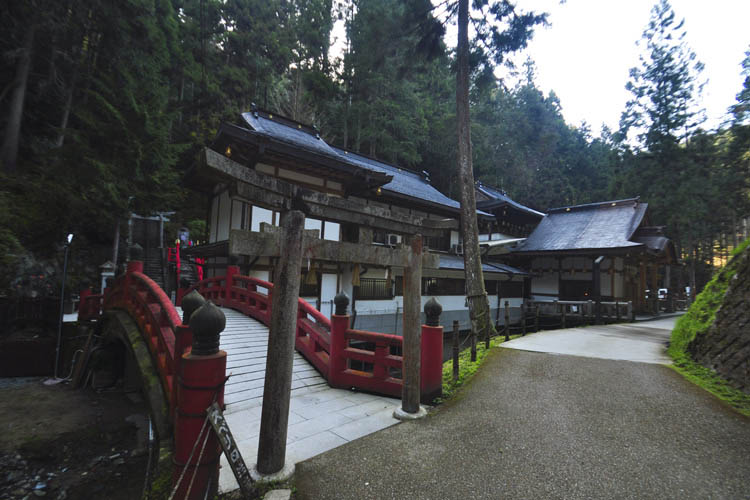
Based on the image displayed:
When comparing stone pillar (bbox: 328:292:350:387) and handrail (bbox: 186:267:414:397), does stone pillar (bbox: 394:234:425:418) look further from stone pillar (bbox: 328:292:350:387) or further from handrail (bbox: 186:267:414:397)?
stone pillar (bbox: 328:292:350:387)

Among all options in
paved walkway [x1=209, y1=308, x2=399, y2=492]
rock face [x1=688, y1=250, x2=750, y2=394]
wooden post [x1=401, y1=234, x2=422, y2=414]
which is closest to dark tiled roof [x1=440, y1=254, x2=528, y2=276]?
rock face [x1=688, y1=250, x2=750, y2=394]

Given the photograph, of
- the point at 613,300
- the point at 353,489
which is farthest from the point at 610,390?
the point at 613,300

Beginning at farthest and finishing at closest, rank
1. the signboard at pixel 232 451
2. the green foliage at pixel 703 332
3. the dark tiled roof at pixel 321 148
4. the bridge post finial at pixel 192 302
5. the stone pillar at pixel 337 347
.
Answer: the dark tiled roof at pixel 321 148 < the stone pillar at pixel 337 347 < the green foliage at pixel 703 332 < the bridge post finial at pixel 192 302 < the signboard at pixel 232 451

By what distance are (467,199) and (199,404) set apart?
32.0ft

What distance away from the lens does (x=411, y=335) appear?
4852 mm

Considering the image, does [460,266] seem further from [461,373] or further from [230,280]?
[230,280]

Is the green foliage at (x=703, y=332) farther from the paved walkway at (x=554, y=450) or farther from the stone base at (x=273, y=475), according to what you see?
the stone base at (x=273, y=475)

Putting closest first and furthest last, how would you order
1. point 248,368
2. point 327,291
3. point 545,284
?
point 248,368 → point 327,291 → point 545,284

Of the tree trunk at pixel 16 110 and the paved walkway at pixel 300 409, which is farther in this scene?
the tree trunk at pixel 16 110

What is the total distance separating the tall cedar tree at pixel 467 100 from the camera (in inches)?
416

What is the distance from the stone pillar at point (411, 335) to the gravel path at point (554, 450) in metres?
0.35

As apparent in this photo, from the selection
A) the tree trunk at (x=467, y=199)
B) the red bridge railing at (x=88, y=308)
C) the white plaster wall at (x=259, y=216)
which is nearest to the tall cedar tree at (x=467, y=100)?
the tree trunk at (x=467, y=199)

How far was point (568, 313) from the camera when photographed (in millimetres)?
16281

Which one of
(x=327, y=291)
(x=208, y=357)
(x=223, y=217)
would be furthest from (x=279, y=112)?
(x=208, y=357)
